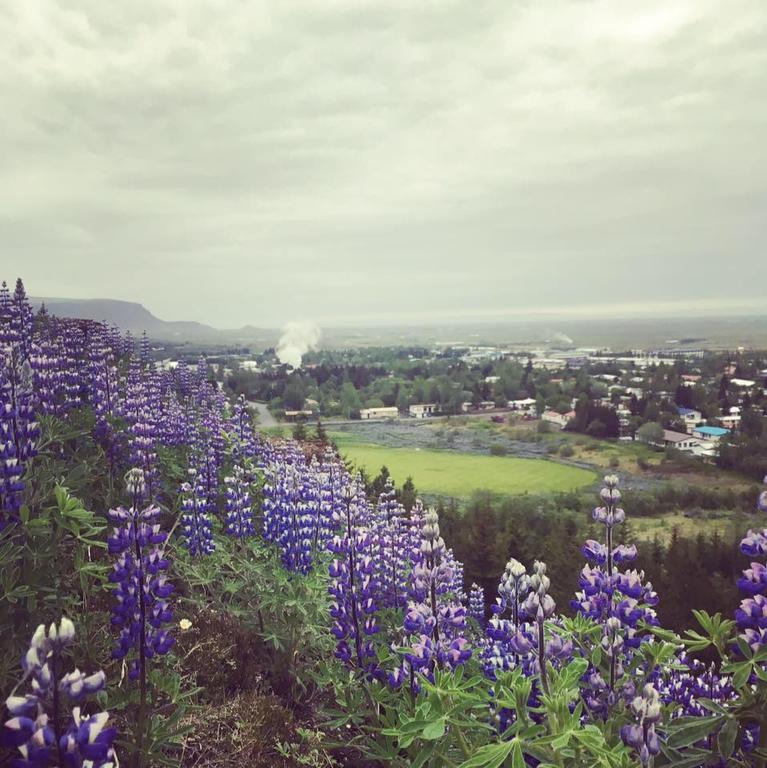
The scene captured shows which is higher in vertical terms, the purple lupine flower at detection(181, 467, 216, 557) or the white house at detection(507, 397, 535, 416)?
the purple lupine flower at detection(181, 467, 216, 557)

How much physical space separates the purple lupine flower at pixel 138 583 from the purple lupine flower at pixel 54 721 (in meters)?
1.41

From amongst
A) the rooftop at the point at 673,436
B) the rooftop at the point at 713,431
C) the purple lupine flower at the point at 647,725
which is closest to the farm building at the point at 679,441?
the rooftop at the point at 673,436

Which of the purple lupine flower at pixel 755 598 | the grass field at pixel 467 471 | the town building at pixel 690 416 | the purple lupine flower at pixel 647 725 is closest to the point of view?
the purple lupine flower at pixel 647 725

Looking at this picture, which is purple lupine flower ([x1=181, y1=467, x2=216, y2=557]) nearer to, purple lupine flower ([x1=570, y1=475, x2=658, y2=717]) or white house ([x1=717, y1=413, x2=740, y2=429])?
purple lupine flower ([x1=570, y1=475, x2=658, y2=717])

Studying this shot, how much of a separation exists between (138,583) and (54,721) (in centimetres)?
153

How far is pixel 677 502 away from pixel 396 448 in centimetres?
2628

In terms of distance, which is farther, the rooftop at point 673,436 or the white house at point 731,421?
the rooftop at point 673,436

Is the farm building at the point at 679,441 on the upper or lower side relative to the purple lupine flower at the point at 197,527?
lower

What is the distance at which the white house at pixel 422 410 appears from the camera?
58000 millimetres

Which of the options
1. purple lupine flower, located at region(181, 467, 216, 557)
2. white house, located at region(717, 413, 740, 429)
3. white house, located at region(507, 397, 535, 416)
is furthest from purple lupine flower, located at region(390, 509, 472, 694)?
white house, located at region(507, 397, 535, 416)

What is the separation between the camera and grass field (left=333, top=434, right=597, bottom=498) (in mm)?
48469

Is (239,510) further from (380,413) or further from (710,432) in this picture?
(710,432)

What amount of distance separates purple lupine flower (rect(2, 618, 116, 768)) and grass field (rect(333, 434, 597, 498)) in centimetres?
4109

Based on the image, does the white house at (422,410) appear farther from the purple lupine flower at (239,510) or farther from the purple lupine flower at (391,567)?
the purple lupine flower at (391,567)
